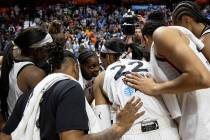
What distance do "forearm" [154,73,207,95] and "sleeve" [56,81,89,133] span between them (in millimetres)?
503

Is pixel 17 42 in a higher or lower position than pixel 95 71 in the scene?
higher

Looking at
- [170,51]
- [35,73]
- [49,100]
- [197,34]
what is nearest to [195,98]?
[170,51]

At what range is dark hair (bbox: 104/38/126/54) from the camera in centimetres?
360

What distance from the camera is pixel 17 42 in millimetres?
2947

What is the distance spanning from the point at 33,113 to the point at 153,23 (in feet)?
3.65

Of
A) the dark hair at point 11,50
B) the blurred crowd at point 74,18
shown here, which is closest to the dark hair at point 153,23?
the dark hair at point 11,50

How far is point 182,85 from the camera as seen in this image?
219 cm

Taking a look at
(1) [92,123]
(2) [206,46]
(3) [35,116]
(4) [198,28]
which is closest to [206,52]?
(2) [206,46]

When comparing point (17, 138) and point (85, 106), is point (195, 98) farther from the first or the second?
point (17, 138)

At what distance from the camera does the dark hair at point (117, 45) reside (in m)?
3.60

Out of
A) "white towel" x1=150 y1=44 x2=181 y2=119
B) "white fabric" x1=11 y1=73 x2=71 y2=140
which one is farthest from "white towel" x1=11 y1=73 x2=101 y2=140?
"white towel" x1=150 y1=44 x2=181 y2=119

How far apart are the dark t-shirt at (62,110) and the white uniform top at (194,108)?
1.85ft

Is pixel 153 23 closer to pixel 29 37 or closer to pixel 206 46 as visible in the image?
pixel 206 46

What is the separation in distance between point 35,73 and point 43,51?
372 mm
